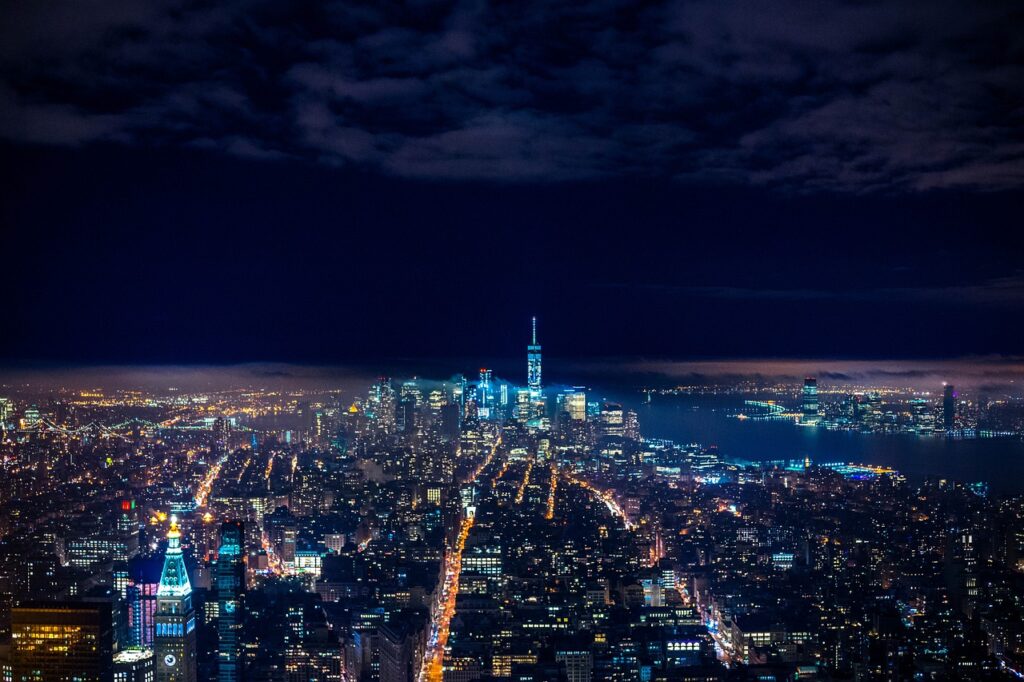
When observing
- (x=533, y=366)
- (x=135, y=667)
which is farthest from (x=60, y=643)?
(x=533, y=366)

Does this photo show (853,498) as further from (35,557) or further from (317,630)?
(35,557)

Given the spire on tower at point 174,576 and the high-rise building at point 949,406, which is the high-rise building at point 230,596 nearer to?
the spire on tower at point 174,576

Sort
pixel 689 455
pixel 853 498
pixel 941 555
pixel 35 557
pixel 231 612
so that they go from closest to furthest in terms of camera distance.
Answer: pixel 35 557 → pixel 231 612 → pixel 941 555 → pixel 853 498 → pixel 689 455

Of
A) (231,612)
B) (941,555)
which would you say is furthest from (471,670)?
→ (941,555)

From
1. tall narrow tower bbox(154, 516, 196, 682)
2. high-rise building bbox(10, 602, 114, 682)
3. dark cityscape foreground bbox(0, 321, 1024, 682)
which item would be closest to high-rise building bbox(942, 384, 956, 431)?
dark cityscape foreground bbox(0, 321, 1024, 682)

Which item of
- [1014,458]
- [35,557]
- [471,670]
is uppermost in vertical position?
[1014,458]

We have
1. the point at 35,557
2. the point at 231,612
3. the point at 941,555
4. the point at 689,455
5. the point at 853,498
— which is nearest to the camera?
the point at 35,557

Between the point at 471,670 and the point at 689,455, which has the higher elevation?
the point at 689,455

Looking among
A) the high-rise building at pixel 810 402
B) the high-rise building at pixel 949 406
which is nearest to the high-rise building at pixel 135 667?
the high-rise building at pixel 810 402
